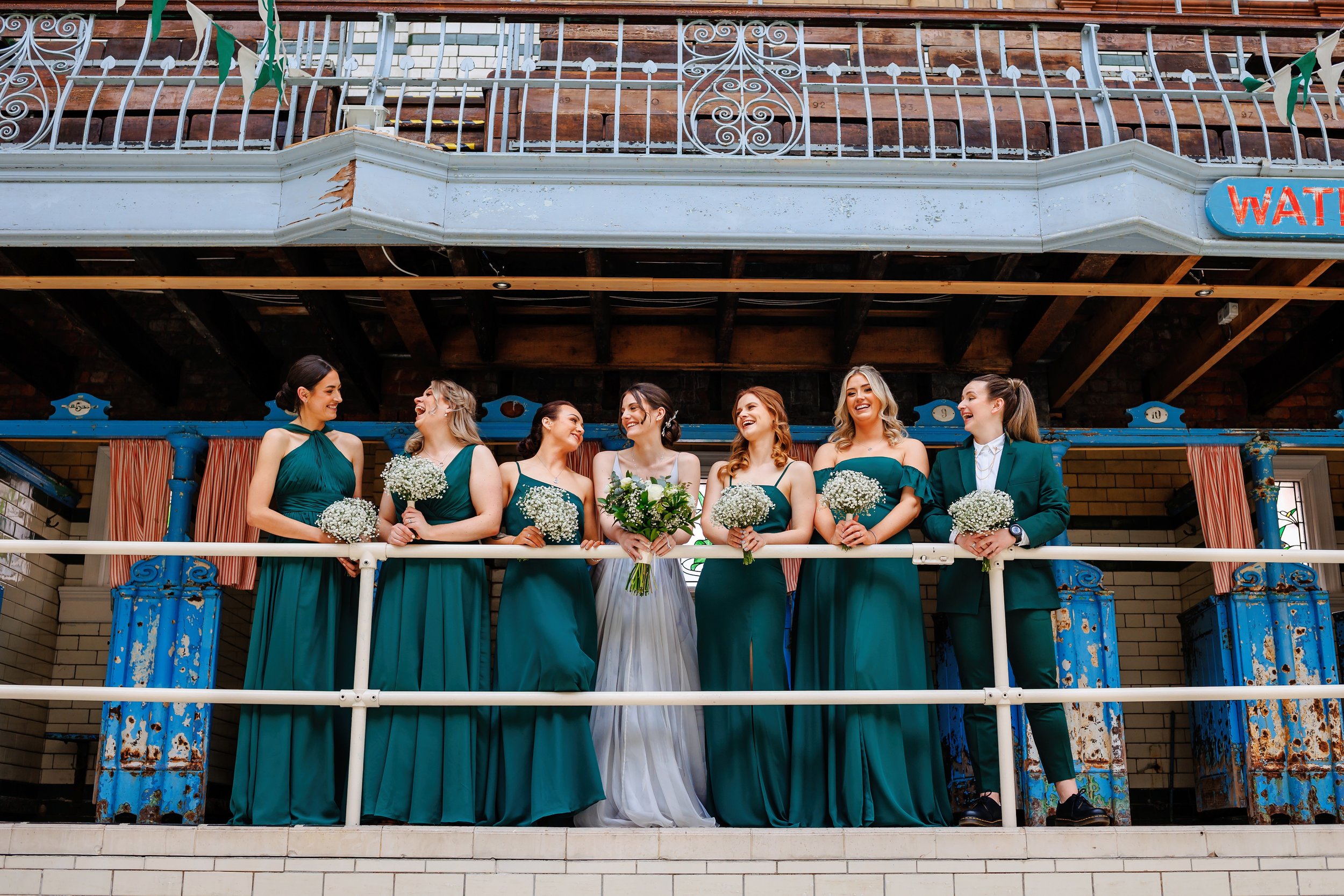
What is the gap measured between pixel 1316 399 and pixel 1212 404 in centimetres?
75

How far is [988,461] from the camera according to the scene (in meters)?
5.38

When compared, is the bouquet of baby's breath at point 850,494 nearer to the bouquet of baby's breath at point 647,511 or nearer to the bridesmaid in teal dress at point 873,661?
the bridesmaid in teal dress at point 873,661

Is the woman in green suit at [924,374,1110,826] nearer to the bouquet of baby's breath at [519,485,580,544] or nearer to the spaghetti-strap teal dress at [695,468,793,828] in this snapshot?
the spaghetti-strap teal dress at [695,468,793,828]

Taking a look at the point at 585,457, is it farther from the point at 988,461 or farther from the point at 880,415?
the point at 988,461

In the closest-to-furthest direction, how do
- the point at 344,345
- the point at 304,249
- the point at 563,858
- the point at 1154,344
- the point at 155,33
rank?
1. the point at 563,858
2. the point at 155,33
3. the point at 304,249
4. the point at 344,345
5. the point at 1154,344

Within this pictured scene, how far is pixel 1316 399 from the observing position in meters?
9.09

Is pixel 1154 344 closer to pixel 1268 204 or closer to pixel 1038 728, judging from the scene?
pixel 1268 204

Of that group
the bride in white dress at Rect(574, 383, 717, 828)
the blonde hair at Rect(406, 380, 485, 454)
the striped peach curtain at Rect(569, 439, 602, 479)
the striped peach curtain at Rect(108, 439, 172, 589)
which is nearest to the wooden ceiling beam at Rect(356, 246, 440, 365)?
the striped peach curtain at Rect(569, 439, 602, 479)

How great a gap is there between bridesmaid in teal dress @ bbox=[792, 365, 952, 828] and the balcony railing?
6.55 ft

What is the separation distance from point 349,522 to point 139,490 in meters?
3.86

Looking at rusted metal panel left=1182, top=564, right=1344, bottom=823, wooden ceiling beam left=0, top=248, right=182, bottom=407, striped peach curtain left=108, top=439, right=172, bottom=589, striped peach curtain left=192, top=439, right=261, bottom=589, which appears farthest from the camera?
striped peach curtain left=108, top=439, right=172, bottom=589

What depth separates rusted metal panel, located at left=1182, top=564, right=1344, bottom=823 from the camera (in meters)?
7.25

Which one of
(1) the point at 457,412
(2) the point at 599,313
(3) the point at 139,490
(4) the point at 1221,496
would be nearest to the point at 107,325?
(3) the point at 139,490

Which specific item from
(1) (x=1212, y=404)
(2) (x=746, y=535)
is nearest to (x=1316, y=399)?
(1) (x=1212, y=404)
